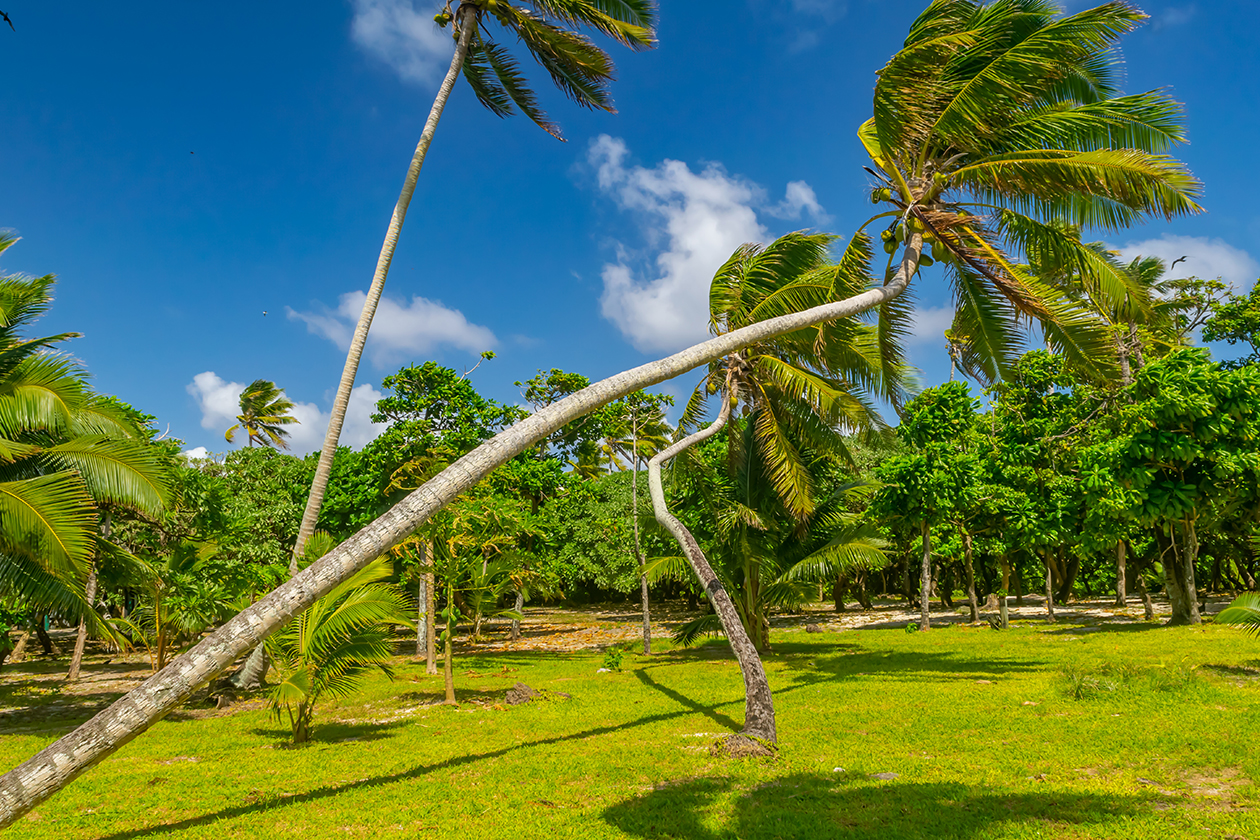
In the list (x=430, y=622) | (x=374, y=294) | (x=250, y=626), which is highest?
(x=374, y=294)

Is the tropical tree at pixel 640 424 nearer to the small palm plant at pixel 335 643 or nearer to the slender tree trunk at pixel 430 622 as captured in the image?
the slender tree trunk at pixel 430 622

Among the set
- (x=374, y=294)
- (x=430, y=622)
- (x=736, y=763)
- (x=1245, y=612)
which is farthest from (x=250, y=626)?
(x=1245, y=612)

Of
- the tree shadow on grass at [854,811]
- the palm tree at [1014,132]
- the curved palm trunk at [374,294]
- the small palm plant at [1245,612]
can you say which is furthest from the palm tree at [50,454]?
the small palm plant at [1245,612]

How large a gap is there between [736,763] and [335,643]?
4.76 metres

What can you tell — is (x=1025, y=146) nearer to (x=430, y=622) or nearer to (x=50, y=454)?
(x=430, y=622)

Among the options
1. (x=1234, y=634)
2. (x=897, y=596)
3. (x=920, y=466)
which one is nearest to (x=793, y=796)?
(x=1234, y=634)

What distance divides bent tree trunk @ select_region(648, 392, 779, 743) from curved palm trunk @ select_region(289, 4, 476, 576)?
4840 millimetres

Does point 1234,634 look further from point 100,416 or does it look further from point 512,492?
point 100,416

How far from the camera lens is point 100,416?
35.8ft

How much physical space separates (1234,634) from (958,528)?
23.5ft

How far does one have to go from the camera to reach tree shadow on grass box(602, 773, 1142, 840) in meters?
4.95

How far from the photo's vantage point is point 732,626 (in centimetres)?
895

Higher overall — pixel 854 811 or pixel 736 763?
pixel 854 811

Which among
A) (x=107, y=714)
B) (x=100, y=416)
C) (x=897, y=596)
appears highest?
(x=100, y=416)
